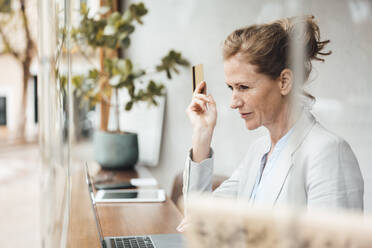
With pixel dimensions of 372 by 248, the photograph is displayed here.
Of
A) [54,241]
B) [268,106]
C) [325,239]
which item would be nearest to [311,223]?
[325,239]

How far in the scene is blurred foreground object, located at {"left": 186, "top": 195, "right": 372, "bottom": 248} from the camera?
1.20 ft

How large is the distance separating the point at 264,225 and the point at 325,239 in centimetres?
6

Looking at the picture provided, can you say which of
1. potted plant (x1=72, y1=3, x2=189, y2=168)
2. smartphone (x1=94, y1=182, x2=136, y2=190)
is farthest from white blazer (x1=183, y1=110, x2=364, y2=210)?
potted plant (x1=72, y1=3, x2=189, y2=168)

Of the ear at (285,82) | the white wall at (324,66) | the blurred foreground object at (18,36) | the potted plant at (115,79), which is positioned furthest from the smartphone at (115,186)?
the blurred foreground object at (18,36)

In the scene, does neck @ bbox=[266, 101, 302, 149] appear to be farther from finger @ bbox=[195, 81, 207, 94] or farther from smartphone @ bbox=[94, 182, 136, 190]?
smartphone @ bbox=[94, 182, 136, 190]

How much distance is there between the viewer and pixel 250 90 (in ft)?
1.64

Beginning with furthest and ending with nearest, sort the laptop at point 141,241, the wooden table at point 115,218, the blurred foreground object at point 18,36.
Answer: the blurred foreground object at point 18,36 < the wooden table at point 115,218 < the laptop at point 141,241

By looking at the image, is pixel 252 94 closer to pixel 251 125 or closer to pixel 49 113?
pixel 251 125

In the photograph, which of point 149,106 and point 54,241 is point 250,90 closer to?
point 54,241

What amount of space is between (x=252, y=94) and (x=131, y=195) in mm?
823

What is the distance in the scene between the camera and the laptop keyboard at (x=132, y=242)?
2.53 ft

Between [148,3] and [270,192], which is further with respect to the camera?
[148,3]

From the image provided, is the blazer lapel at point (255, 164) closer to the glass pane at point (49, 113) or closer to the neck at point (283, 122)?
the neck at point (283, 122)

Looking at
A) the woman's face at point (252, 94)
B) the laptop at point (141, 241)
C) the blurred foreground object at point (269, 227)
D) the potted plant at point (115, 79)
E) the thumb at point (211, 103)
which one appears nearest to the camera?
the blurred foreground object at point (269, 227)
